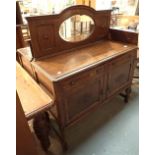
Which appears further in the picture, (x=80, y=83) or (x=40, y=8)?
(x=40, y=8)

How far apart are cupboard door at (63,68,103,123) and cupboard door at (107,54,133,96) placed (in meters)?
0.16

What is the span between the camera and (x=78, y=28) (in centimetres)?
169

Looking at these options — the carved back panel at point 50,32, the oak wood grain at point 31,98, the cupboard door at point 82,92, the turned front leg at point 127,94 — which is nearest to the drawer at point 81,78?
the cupboard door at point 82,92

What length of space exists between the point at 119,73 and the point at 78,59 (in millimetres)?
525

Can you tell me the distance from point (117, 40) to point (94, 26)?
0.35 meters

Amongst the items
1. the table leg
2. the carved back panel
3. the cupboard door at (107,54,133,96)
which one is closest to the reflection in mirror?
the carved back panel

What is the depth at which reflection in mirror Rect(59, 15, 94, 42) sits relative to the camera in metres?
1.54

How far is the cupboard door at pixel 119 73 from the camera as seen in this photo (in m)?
1.46

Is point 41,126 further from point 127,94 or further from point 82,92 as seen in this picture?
point 127,94

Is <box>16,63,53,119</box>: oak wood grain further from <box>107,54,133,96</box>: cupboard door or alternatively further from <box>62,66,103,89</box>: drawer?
<box>107,54,133,96</box>: cupboard door
